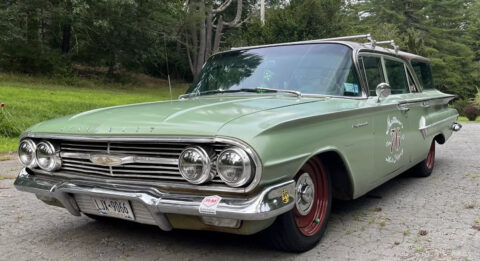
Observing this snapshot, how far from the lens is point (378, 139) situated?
155 inches

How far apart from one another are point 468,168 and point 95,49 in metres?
24.4

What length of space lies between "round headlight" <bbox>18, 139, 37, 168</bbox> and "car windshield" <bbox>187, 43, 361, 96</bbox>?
1681 millimetres

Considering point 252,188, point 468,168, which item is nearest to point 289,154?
point 252,188

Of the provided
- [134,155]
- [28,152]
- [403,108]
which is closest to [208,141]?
[134,155]

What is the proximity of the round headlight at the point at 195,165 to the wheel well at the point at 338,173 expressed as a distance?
1086 mm

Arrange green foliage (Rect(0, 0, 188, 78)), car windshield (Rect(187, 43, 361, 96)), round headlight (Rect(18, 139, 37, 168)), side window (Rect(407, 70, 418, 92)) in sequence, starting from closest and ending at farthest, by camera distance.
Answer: round headlight (Rect(18, 139, 37, 168)) → car windshield (Rect(187, 43, 361, 96)) → side window (Rect(407, 70, 418, 92)) → green foliage (Rect(0, 0, 188, 78))

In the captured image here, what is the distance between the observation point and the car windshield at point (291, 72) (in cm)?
391

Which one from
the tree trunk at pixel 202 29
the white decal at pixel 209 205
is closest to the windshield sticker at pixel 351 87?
the white decal at pixel 209 205

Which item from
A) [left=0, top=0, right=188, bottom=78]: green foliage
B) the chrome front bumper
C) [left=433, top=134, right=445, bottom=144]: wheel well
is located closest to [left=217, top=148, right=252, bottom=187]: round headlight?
the chrome front bumper

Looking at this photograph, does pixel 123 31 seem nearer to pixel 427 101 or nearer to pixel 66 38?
pixel 66 38

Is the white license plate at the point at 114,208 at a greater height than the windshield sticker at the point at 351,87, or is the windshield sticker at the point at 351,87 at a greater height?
the windshield sticker at the point at 351,87

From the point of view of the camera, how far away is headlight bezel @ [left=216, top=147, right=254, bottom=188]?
252cm

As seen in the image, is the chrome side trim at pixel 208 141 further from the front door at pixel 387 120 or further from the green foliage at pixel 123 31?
the green foliage at pixel 123 31

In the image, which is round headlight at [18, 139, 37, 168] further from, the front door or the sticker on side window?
the front door
